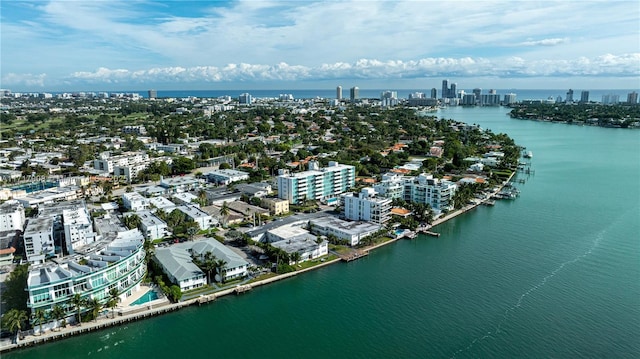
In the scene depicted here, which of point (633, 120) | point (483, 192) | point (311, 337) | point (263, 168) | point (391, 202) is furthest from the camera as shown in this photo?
point (633, 120)

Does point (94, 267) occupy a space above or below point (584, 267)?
above

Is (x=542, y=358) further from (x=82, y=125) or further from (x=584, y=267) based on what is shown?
(x=82, y=125)

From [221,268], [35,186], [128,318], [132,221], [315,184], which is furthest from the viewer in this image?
[35,186]

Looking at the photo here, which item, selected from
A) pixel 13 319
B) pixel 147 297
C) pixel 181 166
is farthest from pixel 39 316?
pixel 181 166

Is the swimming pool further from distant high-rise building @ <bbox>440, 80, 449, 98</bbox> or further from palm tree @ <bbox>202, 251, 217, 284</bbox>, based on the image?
distant high-rise building @ <bbox>440, 80, 449, 98</bbox>

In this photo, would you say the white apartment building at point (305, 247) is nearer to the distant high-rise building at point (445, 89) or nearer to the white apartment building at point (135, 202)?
the white apartment building at point (135, 202)

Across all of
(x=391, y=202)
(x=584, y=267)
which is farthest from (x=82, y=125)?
(x=584, y=267)

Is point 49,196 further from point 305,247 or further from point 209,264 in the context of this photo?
point 305,247

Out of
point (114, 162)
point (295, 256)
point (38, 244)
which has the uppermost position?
point (114, 162)
